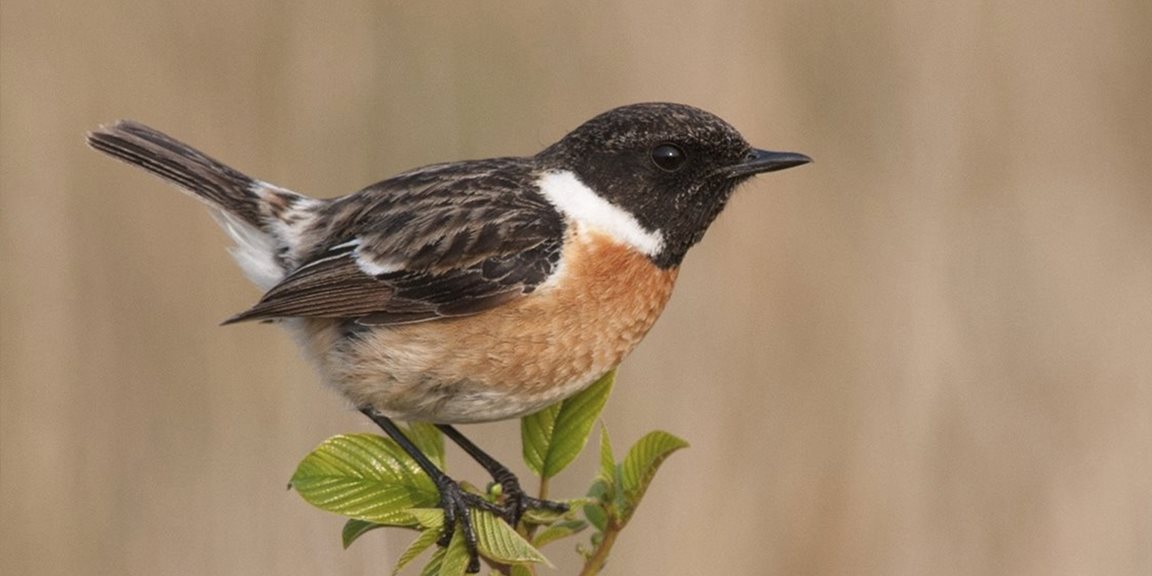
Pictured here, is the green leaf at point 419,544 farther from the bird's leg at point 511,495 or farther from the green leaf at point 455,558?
the bird's leg at point 511,495

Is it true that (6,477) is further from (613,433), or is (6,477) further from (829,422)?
(829,422)

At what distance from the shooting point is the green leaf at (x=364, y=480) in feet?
9.74

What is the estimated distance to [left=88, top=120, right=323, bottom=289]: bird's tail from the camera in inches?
171

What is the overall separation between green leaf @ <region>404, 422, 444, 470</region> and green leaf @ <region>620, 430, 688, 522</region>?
53 cm

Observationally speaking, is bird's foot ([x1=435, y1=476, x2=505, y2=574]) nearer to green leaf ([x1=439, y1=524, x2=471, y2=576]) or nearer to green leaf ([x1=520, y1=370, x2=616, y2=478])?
green leaf ([x1=439, y1=524, x2=471, y2=576])

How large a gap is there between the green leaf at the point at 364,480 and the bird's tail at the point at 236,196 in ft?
4.18

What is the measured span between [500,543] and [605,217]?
4.51 feet

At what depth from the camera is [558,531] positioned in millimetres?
3066

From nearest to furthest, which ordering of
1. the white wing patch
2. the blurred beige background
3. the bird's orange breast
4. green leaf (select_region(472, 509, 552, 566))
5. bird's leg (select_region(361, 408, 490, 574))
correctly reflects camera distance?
green leaf (select_region(472, 509, 552, 566)) < bird's leg (select_region(361, 408, 490, 574)) < the bird's orange breast < the white wing patch < the blurred beige background

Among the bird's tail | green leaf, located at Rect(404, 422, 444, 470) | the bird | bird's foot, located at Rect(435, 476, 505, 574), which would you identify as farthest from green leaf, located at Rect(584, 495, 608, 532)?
the bird's tail

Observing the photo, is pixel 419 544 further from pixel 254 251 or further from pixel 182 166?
pixel 182 166

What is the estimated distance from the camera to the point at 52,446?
529 centimetres

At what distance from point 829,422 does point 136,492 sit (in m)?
2.47

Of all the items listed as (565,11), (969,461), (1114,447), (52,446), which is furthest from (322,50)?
(1114,447)
